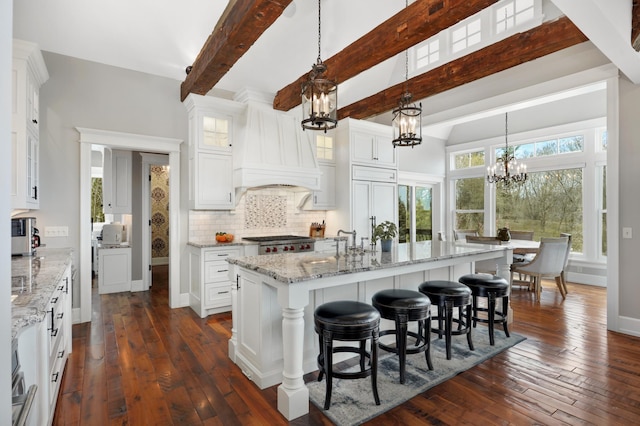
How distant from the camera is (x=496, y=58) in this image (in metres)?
3.90

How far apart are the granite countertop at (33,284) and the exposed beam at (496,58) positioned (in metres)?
4.64

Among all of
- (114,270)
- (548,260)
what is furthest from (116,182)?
(548,260)

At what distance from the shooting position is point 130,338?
11.8ft

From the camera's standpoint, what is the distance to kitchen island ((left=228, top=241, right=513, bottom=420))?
2221mm

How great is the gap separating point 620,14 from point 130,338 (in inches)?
210

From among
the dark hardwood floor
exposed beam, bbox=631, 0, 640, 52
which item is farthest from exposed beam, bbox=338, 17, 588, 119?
the dark hardwood floor

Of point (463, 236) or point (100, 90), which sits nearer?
point (100, 90)

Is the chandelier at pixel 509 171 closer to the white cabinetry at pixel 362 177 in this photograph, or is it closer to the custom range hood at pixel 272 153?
the white cabinetry at pixel 362 177

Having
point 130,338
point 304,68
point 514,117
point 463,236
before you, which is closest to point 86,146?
point 130,338

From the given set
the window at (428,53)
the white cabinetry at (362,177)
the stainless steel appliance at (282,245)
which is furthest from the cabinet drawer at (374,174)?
the window at (428,53)

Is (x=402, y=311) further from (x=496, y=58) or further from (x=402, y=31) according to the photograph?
(x=496, y=58)

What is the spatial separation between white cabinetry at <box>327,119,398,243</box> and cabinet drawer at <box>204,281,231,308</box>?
2277mm

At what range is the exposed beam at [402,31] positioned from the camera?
2807 mm

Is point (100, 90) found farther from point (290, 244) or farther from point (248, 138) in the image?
point (290, 244)
